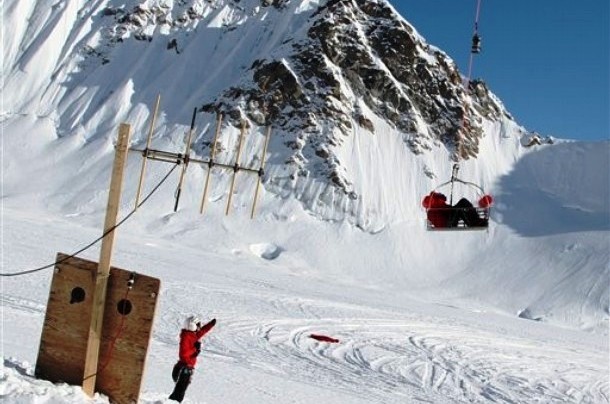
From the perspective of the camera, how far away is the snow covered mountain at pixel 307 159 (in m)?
54.2

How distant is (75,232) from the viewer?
48.8 metres

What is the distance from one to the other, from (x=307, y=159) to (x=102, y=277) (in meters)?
66.0

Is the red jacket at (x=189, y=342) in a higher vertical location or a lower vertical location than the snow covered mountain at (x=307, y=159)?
lower

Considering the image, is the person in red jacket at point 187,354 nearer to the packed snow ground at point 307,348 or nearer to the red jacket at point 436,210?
the packed snow ground at point 307,348

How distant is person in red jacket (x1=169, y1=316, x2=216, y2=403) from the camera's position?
408 inches

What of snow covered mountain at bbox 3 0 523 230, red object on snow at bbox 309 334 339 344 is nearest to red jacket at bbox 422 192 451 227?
red object on snow at bbox 309 334 339 344

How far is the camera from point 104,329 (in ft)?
30.8

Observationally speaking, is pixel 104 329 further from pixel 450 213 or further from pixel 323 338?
pixel 323 338

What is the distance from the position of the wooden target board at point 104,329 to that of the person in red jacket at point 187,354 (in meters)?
1.26

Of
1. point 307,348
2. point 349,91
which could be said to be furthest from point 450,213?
point 349,91

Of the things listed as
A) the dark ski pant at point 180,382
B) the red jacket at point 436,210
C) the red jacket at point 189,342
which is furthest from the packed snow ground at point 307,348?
the red jacket at point 436,210

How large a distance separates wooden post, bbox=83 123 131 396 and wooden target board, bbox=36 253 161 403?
0.08 meters

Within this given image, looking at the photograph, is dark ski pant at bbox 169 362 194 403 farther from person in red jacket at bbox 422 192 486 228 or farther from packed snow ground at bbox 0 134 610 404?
person in red jacket at bbox 422 192 486 228

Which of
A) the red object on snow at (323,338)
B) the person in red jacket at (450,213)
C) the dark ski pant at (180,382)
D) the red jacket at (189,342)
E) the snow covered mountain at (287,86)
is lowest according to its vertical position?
the red object on snow at (323,338)
